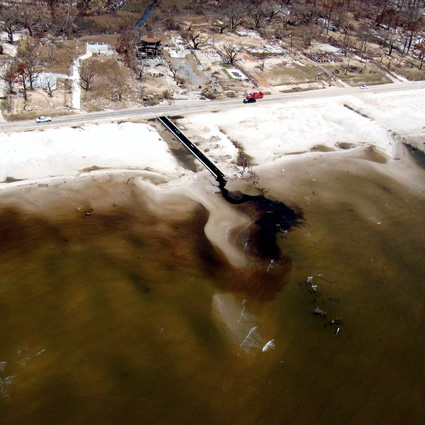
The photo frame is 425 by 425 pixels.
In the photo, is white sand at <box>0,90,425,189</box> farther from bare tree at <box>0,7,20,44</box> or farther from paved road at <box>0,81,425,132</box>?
bare tree at <box>0,7,20,44</box>

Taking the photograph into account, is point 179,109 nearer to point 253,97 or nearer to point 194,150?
point 194,150

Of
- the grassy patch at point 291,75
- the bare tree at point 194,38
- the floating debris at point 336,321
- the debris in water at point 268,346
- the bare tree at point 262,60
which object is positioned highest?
the bare tree at point 194,38

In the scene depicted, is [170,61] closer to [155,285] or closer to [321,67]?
[321,67]

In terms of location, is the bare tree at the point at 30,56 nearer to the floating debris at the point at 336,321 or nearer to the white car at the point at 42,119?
the white car at the point at 42,119

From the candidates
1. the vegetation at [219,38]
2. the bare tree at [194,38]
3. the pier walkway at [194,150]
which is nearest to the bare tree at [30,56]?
the vegetation at [219,38]

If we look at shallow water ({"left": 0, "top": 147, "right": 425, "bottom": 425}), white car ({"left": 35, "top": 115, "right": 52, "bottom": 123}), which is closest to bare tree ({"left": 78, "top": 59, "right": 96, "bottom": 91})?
white car ({"left": 35, "top": 115, "right": 52, "bottom": 123})

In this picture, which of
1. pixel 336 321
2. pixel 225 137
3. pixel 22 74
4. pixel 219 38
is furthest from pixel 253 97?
pixel 336 321

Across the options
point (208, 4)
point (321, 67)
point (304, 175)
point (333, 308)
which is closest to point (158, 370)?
point (333, 308)
